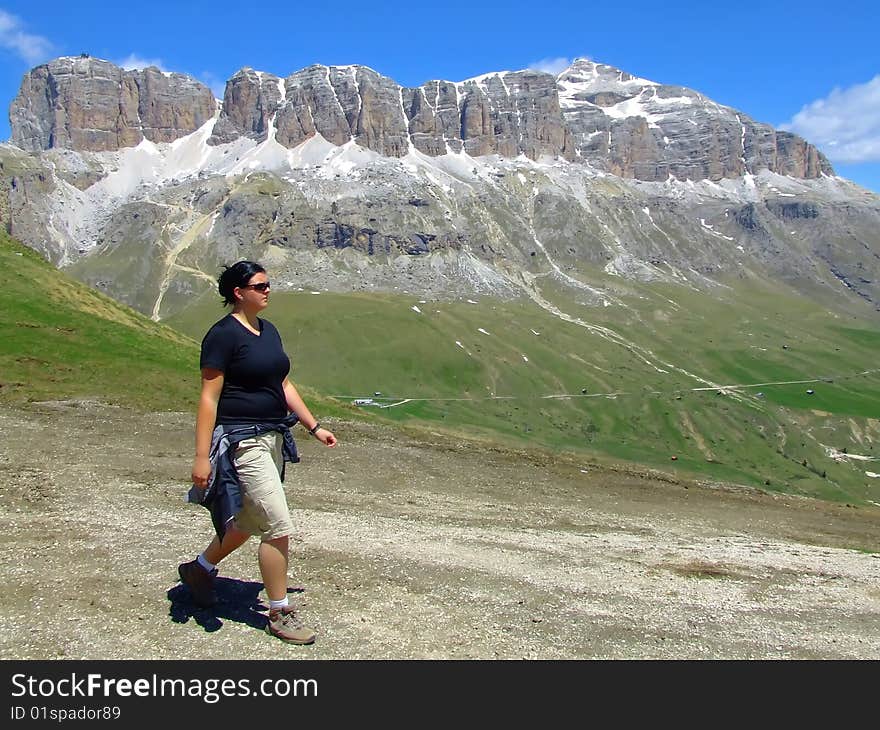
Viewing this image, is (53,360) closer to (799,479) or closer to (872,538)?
(872,538)

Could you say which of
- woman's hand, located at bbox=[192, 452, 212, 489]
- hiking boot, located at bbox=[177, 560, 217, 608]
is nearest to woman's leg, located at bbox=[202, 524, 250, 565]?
hiking boot, located at bbox=[177, 560, 217, 608]

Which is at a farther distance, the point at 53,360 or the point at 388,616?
the point at 53,360

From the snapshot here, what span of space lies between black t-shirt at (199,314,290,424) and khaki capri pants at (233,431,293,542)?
1.22 ft

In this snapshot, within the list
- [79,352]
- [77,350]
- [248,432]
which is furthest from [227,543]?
[77,350]

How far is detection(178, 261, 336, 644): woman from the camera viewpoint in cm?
971

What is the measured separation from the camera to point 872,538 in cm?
2383

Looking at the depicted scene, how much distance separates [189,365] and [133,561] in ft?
85.2

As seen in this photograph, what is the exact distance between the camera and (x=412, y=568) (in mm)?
13453

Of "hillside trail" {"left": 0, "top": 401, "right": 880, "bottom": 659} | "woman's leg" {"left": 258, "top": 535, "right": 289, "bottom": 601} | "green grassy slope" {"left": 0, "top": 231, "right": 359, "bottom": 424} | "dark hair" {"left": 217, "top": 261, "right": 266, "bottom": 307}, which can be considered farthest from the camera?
"green grassy slope" {"left": 0, "top": 231, "right": 359, "bottom": 424}

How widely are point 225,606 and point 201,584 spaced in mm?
577

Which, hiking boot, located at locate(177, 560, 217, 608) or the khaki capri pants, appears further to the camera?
hiking boot, located at locate(177, 560, 217, 608)

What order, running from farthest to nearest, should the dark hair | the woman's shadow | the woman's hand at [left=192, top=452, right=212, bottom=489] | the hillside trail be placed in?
the woman's shadow → the hillside trail → the dark hair → the woman's hand at [left=192, top=452, right=212, bottom=489]

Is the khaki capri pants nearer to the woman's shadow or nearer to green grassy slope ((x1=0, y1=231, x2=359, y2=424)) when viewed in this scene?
the woman's shadow

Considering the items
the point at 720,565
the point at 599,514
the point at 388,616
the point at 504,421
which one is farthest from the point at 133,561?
the point at 504,421
